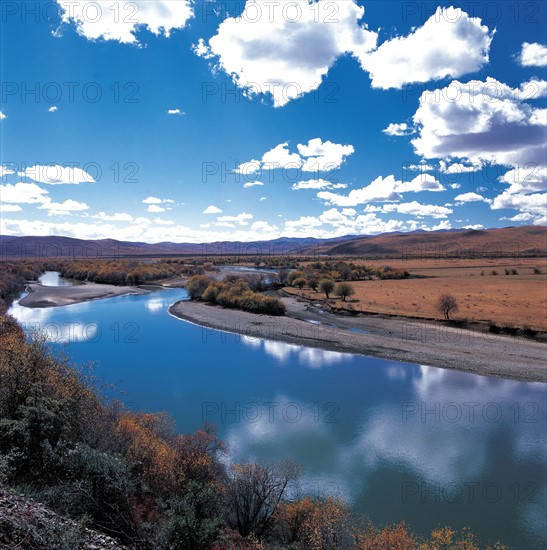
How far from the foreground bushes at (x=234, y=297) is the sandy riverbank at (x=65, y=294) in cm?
1656

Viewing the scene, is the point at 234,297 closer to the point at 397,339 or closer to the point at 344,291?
the point at 344,291

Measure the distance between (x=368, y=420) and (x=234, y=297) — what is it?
33.7 m

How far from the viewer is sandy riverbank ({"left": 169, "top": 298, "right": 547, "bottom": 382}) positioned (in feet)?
92.9

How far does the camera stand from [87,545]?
7422 mm

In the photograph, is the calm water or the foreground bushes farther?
the foreground bushes

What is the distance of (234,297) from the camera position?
5134 cm

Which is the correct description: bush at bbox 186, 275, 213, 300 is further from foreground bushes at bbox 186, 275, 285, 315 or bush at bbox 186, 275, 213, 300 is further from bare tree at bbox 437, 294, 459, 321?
bare tree at bbox 437, 294, 459, 321

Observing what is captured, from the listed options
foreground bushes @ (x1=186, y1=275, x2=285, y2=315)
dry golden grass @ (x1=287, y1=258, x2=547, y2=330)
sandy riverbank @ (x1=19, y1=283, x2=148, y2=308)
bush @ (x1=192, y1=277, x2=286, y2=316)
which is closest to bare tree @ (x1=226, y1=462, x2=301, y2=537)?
dry golden grass @ (x1=287, y1=258, x2=547, y2=330)

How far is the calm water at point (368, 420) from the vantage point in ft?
43.7

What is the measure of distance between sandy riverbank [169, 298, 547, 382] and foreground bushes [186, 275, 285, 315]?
1.64 metres

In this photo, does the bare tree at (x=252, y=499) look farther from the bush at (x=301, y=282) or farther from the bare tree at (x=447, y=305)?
the bush at (x=301, y=282)

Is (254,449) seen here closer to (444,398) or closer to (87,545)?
(87,545)

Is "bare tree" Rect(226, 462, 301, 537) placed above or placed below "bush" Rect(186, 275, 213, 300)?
below

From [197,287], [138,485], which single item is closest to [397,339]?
[138,485]
